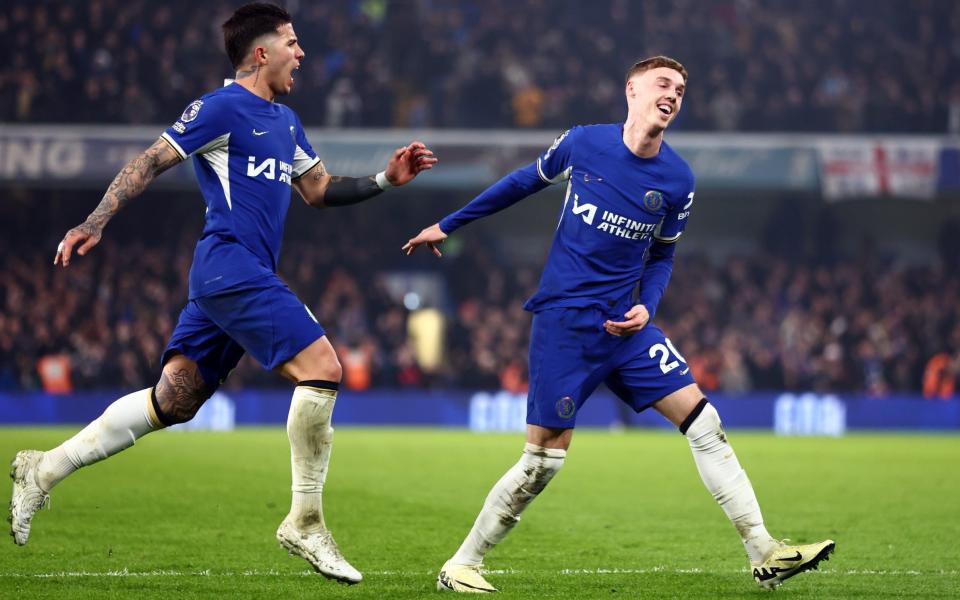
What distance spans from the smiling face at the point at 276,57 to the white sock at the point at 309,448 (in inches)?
56.0

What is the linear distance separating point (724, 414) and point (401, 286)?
25.9 feet

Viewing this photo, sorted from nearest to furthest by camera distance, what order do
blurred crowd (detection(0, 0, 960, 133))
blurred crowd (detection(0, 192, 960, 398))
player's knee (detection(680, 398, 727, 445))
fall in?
player's knee (detection(680, 398, 727, 445)), blurred crowd (detection(0, 192, 960, 398)), blurred crowd (detection(0, 0, 960, 133))

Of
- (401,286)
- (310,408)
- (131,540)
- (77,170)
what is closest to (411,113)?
(401,286)

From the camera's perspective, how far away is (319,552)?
6.00 m

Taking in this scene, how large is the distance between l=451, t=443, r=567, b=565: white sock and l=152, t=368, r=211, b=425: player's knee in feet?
4.55

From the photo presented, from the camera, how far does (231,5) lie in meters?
27.3

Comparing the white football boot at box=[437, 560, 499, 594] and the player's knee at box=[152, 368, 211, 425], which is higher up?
the player's knee at box=[152, 368, 211, 425]

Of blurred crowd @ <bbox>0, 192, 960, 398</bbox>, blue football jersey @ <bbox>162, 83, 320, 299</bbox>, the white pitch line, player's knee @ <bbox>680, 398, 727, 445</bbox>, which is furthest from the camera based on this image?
blurred crowd @ <bbox>0, 192, 960, 398</bbox>

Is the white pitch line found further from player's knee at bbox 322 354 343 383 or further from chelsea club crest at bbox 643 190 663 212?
chelsea club crest at bbox 643 190 663 212

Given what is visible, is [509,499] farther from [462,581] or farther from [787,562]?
[787,562]

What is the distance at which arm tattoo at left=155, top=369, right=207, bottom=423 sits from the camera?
253 inches

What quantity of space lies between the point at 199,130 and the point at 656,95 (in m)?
2.04

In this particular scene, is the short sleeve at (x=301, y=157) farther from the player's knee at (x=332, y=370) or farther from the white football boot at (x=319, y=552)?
the white football boot at (x=319, y=552)

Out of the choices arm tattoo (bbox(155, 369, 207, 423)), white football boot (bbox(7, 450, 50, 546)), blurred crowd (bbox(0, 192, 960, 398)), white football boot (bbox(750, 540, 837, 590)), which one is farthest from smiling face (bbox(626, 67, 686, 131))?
blurred crowd (bbox(0, 192, 960, 398))
